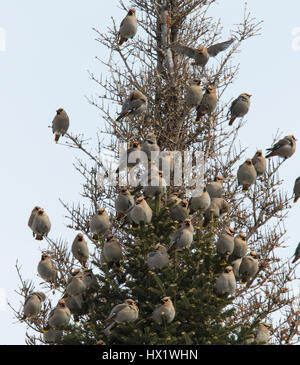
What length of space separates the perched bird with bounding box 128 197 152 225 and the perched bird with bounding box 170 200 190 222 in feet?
1.41

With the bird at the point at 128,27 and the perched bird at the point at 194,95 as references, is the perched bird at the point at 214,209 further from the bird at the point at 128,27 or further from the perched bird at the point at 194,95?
the bird at the point at 128,27

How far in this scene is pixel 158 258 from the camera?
830cm

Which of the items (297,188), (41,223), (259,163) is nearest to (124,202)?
(41,223)

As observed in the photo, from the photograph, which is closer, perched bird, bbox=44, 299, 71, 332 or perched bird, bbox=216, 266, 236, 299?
perched bird, bbox=216, 266, 236, 299

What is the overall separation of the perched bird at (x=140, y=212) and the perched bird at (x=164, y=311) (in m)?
1.11

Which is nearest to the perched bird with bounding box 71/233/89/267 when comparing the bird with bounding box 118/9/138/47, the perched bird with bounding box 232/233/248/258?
the perched bird with bounding box 232/233/248/258

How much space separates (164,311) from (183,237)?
936 millimetres

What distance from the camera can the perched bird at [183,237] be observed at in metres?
8.45

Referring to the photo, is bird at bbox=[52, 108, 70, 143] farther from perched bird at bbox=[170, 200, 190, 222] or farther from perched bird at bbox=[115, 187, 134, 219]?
perched bird at bbox=[170, 200, 190, 222]

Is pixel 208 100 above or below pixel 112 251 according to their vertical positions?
above

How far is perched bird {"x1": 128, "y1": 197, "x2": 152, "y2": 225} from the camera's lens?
8.61 meters

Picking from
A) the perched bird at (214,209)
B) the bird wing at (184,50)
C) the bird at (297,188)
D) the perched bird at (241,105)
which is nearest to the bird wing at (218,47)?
the bird wing at (184,50)

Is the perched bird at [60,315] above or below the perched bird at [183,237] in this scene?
below

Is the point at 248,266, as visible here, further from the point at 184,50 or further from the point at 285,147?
the point at 184,50
